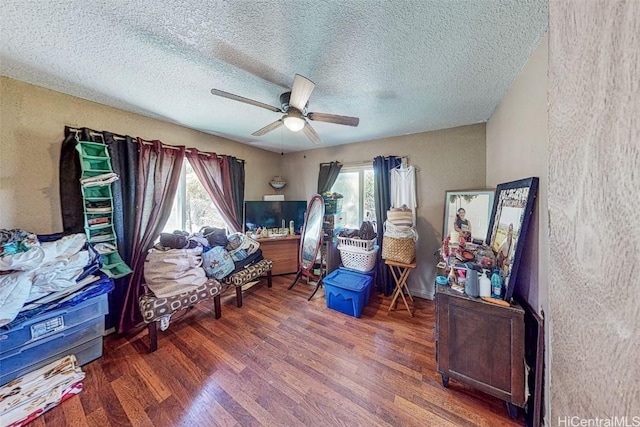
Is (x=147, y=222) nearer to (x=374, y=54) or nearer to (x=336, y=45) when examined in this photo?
(x=336, y=45)

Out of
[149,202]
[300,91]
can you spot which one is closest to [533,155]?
[300,91]

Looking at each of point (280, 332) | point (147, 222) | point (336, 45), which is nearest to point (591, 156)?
point (336, 45)

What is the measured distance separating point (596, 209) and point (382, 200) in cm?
264

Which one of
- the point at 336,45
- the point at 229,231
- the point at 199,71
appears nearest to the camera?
the point at 336,45

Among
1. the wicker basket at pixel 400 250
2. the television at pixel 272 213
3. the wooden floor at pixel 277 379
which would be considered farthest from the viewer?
the television at pixel 272 213

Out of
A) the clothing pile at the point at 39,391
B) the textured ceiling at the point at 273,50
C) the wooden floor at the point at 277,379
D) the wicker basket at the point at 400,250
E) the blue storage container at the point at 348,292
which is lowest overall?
the wooden floor at the point at 277,379

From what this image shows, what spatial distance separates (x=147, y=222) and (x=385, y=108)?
2744mm

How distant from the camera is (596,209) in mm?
290

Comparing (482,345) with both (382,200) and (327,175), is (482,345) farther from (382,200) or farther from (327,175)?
(327,175)

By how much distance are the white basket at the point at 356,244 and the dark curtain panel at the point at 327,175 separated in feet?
3.41

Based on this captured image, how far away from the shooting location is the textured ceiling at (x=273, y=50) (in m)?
1.05

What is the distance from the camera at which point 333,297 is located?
7.91 feet

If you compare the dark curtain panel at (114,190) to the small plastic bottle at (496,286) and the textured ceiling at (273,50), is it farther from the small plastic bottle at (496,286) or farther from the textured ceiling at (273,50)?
the small plastic bottle at (496,286)

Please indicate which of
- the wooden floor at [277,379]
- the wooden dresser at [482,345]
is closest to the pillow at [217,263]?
the wooden floor at [277,379]
